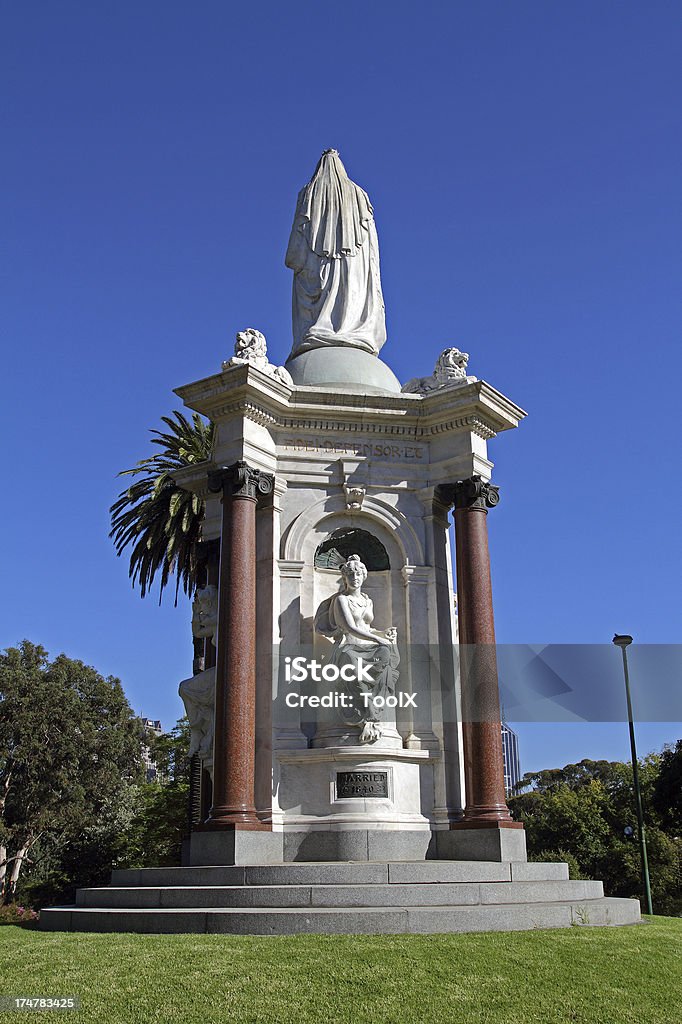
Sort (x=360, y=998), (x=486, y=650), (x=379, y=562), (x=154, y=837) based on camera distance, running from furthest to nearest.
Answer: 1. (x=154, y=837)
2. (x=379, y=562)
3. (x=486, y=650)
4. (x=360, y=998)

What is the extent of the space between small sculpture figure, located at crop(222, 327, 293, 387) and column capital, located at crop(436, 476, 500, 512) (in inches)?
151

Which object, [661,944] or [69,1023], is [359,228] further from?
[69,1023]

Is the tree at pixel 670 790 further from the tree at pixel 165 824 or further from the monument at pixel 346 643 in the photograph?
the monument at pixel 346 643

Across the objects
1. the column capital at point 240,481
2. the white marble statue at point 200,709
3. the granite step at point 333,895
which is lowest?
the granite step at point 333,895

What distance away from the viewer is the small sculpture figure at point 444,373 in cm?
1970

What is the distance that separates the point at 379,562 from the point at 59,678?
33935 millimetres

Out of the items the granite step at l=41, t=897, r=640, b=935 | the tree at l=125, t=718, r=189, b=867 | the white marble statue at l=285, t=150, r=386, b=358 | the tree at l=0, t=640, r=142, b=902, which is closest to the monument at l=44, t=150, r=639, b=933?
the white marble statue at l=285, t=150, r=386, b=358

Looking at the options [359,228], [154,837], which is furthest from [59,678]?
[359,228]

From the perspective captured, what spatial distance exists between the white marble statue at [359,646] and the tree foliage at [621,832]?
70.8 ft

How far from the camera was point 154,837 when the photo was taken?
39.4 meters

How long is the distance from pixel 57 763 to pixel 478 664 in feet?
111

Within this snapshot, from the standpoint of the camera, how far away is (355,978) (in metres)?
9.23

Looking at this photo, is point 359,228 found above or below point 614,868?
above

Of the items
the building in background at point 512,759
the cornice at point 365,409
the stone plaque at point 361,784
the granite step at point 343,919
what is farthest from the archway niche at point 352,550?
the building in background at point 512,759
